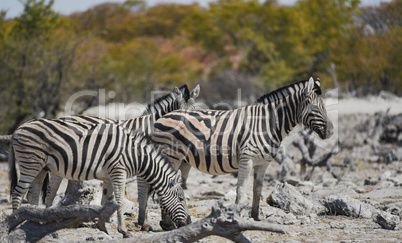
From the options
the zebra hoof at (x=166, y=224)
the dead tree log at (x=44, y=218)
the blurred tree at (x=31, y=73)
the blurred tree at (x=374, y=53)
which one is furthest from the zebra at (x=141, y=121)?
the blurred tree at (x=374, y=53)

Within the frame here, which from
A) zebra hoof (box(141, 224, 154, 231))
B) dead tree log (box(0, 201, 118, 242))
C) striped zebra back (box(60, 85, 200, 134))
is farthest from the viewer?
striped zebra back (box(60, 85, 200, 134))

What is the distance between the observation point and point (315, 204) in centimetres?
808

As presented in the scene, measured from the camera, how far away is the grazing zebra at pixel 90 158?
648 centimetres

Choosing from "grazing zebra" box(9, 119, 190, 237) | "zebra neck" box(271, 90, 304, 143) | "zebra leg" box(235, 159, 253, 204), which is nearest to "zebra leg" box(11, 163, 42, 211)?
"grazing zebra" box(9, 119, 190, 237)

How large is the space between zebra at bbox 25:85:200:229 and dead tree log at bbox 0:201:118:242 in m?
1.87

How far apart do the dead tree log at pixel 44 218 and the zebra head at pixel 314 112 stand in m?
3.62

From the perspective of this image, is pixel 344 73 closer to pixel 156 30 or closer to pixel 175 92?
pixel 175 92

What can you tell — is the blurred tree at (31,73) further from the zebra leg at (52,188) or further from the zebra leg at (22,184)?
the zebra leg at (22,184)

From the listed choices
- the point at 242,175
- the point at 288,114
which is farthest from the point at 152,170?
the point at 288,114

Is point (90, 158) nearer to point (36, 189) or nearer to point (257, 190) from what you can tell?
point (36, 189)

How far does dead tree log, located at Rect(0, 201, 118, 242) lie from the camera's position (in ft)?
16.7

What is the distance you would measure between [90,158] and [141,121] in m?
1.74

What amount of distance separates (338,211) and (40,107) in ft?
41.6

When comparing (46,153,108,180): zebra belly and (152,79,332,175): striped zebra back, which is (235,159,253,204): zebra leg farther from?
(46,153,108,180): zebra belly
